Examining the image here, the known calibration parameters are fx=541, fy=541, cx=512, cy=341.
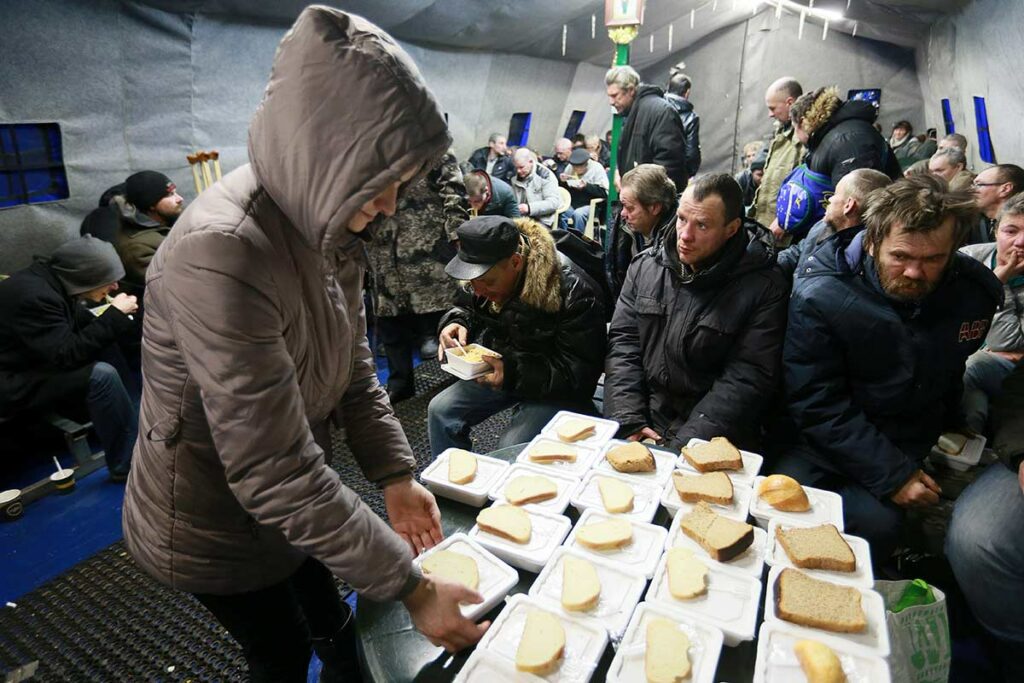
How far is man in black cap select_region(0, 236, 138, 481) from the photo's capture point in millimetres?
2873

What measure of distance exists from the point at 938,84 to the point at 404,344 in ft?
30.5

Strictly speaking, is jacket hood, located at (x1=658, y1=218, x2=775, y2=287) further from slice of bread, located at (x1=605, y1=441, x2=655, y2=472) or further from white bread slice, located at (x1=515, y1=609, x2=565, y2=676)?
white bread slice, located at (x1=515, y1=609, x2=565, y2=676)

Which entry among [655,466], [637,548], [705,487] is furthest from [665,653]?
[655,466]

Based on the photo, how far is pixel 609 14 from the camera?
562 centimetres

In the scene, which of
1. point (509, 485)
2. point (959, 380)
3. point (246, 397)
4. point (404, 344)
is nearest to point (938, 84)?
point (959, 380)

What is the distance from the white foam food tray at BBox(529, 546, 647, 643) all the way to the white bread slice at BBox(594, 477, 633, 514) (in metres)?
0.20

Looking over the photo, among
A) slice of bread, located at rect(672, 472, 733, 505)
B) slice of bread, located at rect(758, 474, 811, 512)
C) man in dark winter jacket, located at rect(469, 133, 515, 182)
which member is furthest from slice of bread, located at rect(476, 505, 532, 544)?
man in dark winter jacket, located at rect(469, 133, 515, 182)

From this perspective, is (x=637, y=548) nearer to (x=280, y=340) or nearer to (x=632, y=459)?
(x=632, y=459)

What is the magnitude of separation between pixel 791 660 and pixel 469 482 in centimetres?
90

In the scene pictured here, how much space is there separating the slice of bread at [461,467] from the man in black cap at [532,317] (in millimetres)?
758

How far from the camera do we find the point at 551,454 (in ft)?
5.57

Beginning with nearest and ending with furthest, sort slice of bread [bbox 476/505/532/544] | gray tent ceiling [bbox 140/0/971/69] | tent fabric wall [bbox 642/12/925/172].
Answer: slice of bread [bbox 476/505/532/544], gray tent ceiling [bbox 140/0/971/69], tent fabric wall [bbox 642/12/925/172]

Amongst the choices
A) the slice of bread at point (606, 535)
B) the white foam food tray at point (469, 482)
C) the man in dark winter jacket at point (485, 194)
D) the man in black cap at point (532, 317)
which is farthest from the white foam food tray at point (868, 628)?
the man in dark winter jacket at point (485, 194)

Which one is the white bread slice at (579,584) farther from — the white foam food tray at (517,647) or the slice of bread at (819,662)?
the slice of bread at (819,662)
